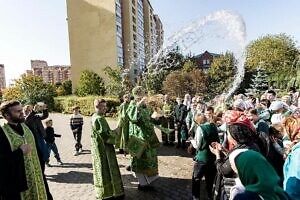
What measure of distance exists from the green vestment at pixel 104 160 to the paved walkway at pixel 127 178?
631mm

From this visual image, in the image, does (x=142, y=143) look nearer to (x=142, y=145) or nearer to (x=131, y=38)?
(x=142, y=145)

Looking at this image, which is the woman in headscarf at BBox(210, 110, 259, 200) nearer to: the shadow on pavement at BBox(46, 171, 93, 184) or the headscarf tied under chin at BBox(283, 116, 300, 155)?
the headscarf tied under chin at BBox(283, 116, 300, 155)

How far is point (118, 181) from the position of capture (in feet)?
20.8

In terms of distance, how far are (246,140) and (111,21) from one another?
155 feet

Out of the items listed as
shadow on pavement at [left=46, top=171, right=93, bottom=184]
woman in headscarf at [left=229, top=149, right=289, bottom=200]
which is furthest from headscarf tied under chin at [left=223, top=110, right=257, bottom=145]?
shadow on pavement at [left=46, top=171, right=93, bottom=184]

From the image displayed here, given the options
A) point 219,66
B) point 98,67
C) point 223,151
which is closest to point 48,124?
point 223,151

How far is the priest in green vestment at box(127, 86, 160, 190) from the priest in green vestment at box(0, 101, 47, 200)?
2.49 meters

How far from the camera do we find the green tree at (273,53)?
145 ft

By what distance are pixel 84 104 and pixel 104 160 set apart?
860 inches

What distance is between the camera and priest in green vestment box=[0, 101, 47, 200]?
14.8 ft

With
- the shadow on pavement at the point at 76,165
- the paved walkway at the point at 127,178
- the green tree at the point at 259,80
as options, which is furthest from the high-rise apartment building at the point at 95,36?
the shadow on pavement at the point at 76,165

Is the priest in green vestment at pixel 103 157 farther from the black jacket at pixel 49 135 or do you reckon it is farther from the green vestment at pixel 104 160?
the black jacket at pixel 49 135

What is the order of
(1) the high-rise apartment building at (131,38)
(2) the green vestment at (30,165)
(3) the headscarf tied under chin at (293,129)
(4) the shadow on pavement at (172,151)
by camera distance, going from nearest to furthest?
(3) the headscarf tied under chin at (293,129) → (2) the green vestment at (30,165) → (4) the shadow on pavement at (172,151) → (1) the high-rise apartment building at (131,38)

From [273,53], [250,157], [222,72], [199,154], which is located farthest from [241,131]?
[273,53]
